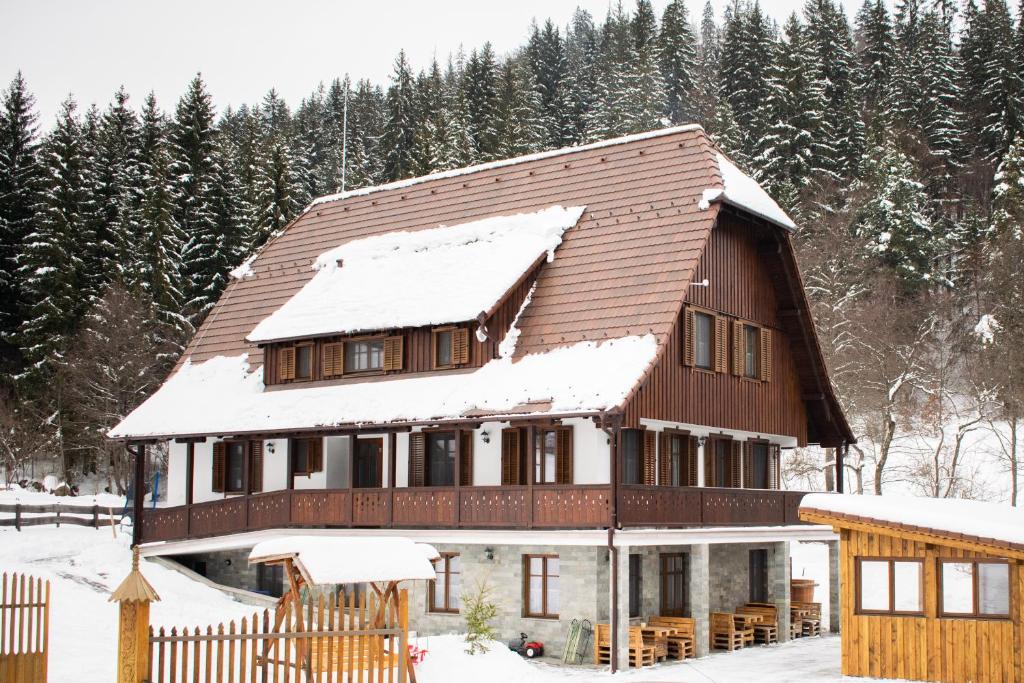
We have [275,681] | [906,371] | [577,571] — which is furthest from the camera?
[906,371]

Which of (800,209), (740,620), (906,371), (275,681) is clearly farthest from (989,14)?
(275,681)

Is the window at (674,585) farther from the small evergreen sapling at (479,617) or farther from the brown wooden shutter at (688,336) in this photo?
the brown wooden shutter at (688,336)

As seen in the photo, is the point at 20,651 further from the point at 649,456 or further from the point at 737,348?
the point at 737,348

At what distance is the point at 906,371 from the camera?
1686 inches

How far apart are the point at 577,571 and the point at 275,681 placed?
11657mm

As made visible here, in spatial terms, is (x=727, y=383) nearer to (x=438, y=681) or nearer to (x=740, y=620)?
(x=740, y=620)

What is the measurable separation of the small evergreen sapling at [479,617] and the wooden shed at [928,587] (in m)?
6.36

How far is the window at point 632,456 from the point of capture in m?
26.3

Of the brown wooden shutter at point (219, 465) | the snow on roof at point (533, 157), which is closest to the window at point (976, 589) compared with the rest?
the snow on roof at point (533, 157)

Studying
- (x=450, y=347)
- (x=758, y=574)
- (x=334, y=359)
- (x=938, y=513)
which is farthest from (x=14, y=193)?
(x=938, y=513)

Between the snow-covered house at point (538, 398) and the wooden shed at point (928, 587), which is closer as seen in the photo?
the wooden shed at point (928, 587)

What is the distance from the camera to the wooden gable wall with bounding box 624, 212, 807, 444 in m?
26.1

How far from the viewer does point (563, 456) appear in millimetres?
26031

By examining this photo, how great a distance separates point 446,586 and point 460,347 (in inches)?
214
